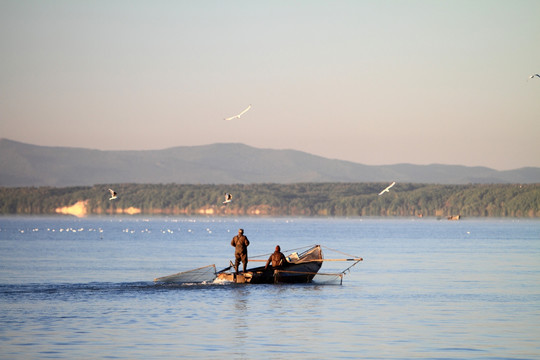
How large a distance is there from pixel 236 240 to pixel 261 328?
1644cm

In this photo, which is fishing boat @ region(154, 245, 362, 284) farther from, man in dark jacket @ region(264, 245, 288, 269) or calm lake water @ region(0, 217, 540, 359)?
calm lake water @ region(0, 217, 540, 359)

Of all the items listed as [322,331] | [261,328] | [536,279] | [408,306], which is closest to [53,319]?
[261,328]

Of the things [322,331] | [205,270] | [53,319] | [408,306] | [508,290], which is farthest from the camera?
[205,270]

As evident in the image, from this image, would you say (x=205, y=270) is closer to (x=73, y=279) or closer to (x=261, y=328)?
(x=73, y=279)

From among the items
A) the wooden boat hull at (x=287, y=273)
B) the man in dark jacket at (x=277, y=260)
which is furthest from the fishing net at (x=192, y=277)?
the man in dark jacket at (x=277, y=260)

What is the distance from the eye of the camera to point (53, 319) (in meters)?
32.7

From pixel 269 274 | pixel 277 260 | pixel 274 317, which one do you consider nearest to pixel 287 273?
pixel 269 274

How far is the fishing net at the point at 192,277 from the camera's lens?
157 feet

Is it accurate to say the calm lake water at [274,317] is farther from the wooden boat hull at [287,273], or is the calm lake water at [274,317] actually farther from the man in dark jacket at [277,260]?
the man in dark jacket at [277,260]

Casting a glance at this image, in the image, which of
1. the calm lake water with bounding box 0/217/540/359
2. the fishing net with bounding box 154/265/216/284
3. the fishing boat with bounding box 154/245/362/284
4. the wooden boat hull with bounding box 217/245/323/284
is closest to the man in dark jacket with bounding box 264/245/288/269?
the fishing boat with bounding box 154/245/362/284

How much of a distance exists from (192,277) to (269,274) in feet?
13.0

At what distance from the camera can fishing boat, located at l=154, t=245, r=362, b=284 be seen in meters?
48.0

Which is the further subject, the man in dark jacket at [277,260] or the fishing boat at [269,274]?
the man in dark jacket at [277,260]

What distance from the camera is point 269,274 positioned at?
162ft
